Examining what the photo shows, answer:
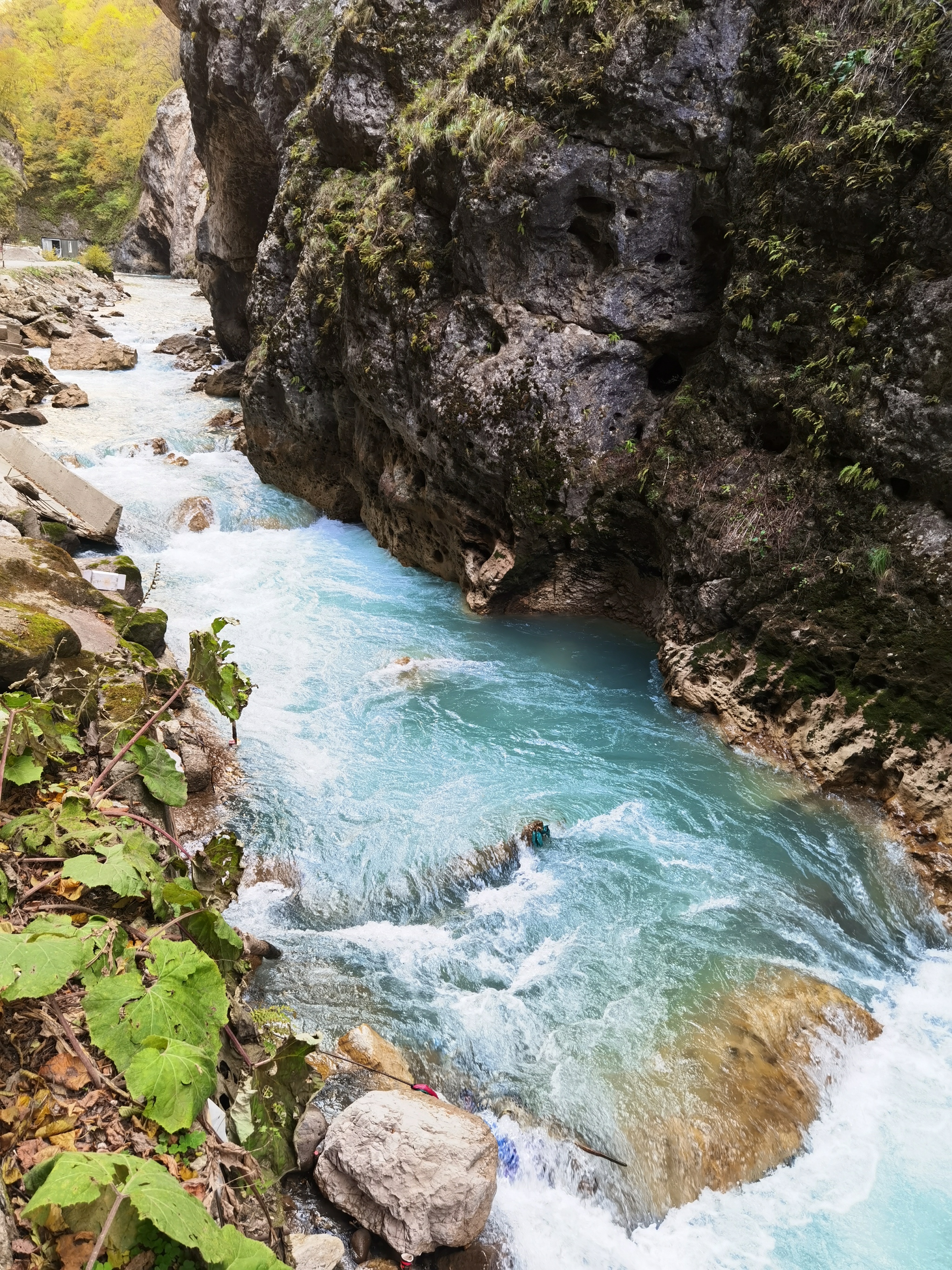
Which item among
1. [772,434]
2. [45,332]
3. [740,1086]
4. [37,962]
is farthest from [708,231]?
[45,332]

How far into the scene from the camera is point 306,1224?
396 centimetres

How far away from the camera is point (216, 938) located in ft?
10.9

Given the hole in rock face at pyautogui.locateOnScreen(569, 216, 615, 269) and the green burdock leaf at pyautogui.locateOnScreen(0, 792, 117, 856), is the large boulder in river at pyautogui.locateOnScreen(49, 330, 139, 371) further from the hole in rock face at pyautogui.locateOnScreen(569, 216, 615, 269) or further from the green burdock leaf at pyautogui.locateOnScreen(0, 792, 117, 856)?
the green burdock leaf at pyautogui.locateOnScreen(0, 792, 117, 856)

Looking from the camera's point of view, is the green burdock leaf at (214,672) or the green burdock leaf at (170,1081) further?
the green burdock leaf at (214,672)

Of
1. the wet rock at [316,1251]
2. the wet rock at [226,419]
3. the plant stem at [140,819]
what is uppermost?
the plant stem at [140,819]

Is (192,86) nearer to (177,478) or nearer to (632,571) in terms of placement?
(177,478)

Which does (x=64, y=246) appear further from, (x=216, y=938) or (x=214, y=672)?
(x=216, y=938)

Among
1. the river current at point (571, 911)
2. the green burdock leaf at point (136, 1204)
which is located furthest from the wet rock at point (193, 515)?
the green burdock leaf at point (136, 1204)

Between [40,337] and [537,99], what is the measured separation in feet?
68.3

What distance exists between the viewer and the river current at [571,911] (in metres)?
4.43

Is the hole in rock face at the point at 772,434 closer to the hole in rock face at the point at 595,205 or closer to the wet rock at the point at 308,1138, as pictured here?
the hole in rock face at the point at 595,205

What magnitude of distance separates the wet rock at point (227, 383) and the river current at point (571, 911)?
1105 centimetres

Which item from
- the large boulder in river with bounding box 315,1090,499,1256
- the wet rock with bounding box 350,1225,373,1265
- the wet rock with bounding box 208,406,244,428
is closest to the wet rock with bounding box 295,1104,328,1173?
the large boulder in river with bounding box 315,1090,499,1256

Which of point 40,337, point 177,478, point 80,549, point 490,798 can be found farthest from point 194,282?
point 490,798
